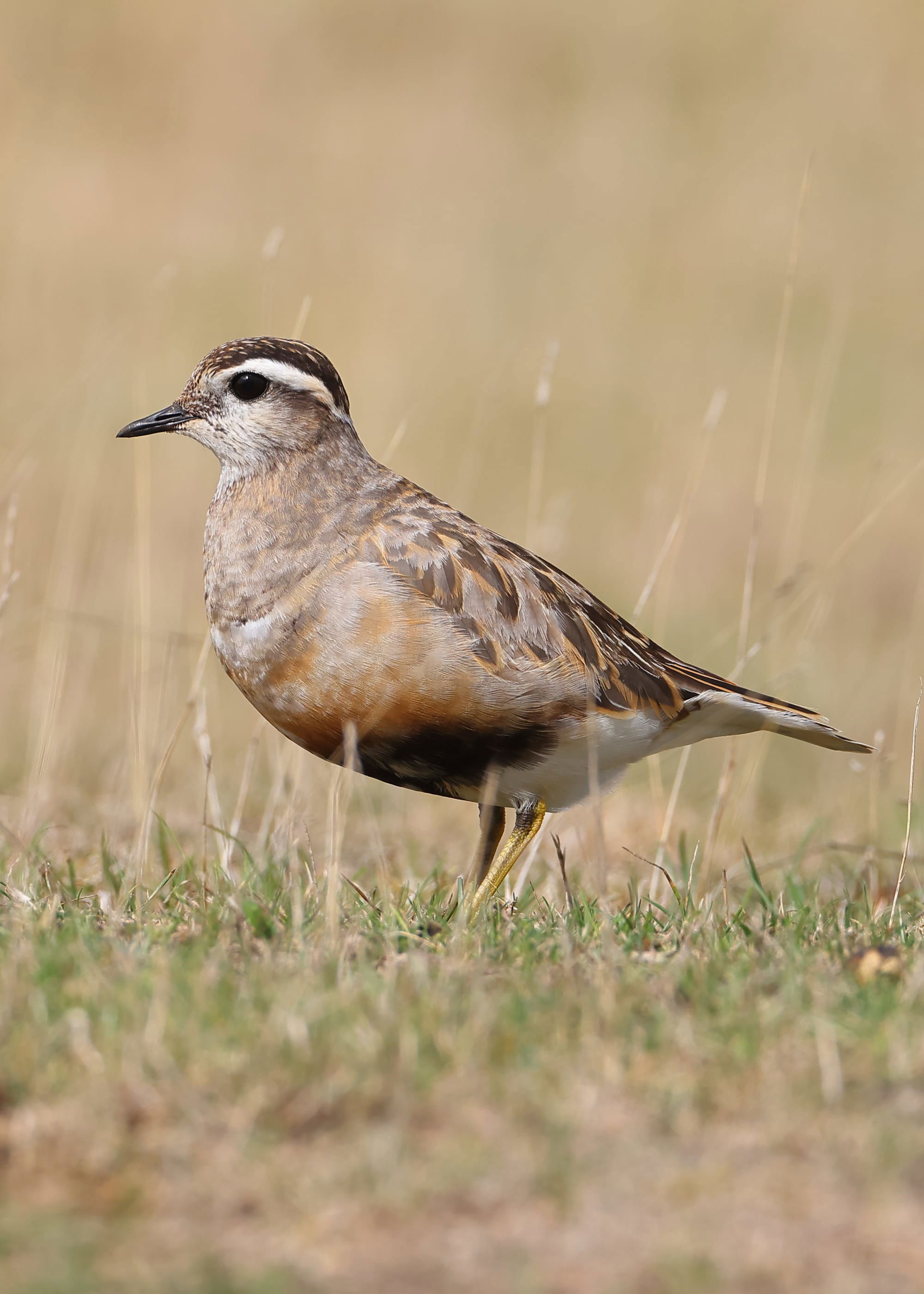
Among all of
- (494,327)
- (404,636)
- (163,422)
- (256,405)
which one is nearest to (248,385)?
(256,405)

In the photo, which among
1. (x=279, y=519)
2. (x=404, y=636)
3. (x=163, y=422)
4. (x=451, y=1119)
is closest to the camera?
(x=451, y=1119)

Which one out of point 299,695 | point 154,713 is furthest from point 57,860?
point 154,713

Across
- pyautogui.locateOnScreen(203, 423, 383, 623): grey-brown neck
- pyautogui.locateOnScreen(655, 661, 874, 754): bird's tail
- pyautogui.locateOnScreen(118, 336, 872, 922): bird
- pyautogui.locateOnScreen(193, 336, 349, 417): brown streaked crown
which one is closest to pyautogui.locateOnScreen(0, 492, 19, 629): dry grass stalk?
pyautogui.locateOnScreen(118, 336, 872, 922): bird

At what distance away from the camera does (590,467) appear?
56.9ft

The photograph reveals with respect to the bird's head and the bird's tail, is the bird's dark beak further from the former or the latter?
the bird's tail

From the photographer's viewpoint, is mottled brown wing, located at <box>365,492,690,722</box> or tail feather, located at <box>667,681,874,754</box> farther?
tail feather, located at <box>667,681,874,754</box>

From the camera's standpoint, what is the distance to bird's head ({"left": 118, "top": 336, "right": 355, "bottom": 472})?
603 cm

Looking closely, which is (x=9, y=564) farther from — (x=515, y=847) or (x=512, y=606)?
(x=515, y=847)

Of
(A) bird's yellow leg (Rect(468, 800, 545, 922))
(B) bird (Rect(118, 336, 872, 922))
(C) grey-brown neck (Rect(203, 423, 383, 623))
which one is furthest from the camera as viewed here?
(C) grey-brown neck (Rect(203, 423, 383, 623))

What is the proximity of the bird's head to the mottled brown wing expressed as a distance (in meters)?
0.54

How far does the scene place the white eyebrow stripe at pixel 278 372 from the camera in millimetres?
6039

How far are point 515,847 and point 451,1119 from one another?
7.63 feet

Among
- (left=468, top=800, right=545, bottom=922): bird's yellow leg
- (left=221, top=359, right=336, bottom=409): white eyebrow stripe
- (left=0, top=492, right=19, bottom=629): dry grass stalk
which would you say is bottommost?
(left=468, top=800, right=545, bottom=922): bird's yellow leg

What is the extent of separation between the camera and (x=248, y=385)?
6.07m
